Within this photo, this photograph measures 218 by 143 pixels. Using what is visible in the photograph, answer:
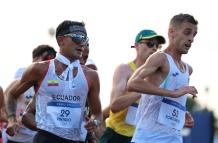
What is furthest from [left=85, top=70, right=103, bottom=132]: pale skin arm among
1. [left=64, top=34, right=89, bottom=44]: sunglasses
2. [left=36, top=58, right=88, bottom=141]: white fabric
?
[left=64, top=34, right=89, bottom=44]: sunglasses

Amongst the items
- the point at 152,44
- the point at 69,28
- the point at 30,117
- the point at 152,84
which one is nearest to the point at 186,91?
the point at 152,84

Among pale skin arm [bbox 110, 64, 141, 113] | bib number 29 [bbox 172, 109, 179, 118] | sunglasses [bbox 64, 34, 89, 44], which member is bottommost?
pale skin arm [bbox 110, 64, 141, 113]

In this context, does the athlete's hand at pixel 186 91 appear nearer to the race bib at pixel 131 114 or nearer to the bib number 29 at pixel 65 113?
the bib number 29 at pixel 65 113

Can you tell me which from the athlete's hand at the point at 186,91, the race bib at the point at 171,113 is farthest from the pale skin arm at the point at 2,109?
the athlete's hand at the point at 186,91

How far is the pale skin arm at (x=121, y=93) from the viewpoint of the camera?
12.2 meters

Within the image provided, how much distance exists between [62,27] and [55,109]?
900 mm

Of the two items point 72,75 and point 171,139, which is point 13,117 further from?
point 171,139

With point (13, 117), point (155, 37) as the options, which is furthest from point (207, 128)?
point (13, 117)

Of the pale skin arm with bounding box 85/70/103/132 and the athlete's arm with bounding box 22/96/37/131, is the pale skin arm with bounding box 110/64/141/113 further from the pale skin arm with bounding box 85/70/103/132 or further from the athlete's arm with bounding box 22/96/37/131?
the athlete's arm with bounding box 22/96/37/131

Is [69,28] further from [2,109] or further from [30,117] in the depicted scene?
[2,109]

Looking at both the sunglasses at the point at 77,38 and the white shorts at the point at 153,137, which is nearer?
the white shorts at the point at 153,137

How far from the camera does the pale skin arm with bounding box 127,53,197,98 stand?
392 inches

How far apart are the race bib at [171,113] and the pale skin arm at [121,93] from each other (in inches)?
69.8

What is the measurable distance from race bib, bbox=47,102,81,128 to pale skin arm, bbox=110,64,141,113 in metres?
1.56
